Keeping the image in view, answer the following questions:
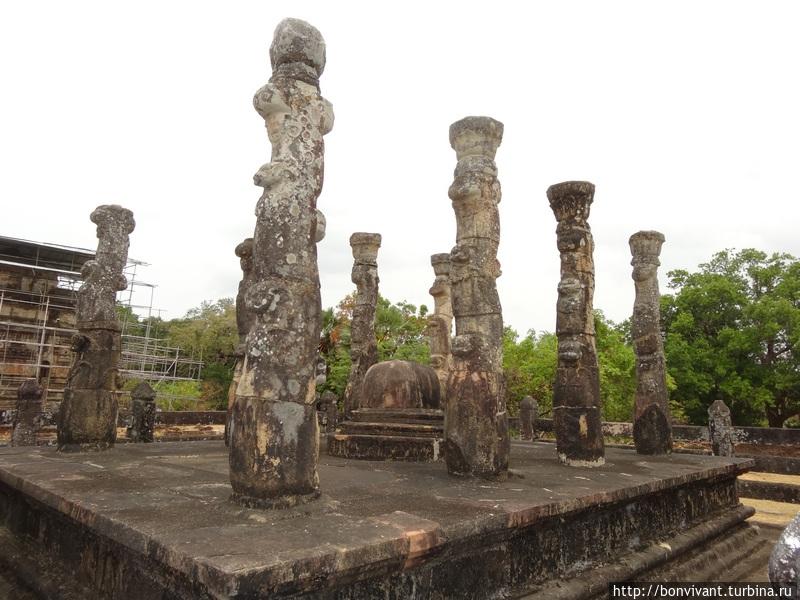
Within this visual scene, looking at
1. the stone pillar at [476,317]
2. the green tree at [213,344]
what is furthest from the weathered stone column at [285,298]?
the green tree at [213,344]

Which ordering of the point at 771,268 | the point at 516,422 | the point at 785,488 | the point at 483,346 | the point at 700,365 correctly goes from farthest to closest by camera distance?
the point at 771,268 < the point at 700,365 < the point at 516,422 < the point at 785,488 < the point at 483,346

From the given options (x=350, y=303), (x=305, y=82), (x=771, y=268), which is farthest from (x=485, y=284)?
(x=771, y=268)

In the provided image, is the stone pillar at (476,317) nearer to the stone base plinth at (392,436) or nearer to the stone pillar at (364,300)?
the stone base plinth at (392,436)

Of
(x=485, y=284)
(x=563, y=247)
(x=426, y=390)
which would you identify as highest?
(x=563, y=247)

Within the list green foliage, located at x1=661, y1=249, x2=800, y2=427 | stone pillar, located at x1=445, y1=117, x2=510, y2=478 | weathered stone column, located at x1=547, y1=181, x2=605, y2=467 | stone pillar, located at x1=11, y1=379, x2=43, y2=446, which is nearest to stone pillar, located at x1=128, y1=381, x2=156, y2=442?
stone pillar, located at x1=11, y1=379, x2=43, y2=446

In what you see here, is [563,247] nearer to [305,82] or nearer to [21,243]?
[305,82]

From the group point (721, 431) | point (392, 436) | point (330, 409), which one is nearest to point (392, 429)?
point (392, 436)

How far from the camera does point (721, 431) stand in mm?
10758

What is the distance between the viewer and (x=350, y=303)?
2516cm

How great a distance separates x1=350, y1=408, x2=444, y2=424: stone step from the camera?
767 centimetres

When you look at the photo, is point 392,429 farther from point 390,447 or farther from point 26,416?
point 26,416

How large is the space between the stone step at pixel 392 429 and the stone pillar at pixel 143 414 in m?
4.63

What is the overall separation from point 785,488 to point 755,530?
331cm

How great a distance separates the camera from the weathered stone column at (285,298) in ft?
11.5
